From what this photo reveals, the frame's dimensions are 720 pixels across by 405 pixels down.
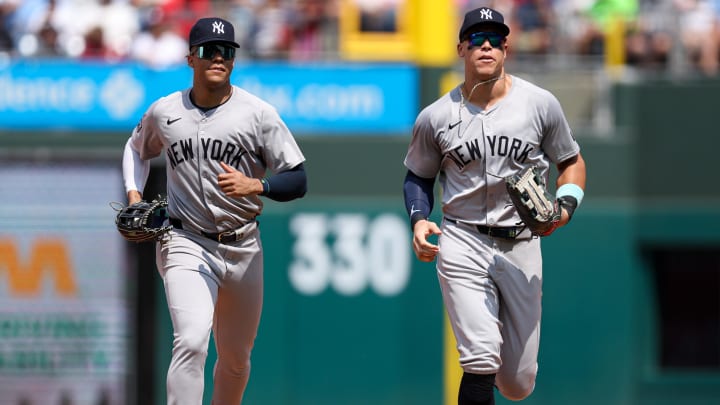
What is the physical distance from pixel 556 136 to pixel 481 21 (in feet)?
2.32

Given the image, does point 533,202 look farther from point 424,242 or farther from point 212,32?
point 212,32

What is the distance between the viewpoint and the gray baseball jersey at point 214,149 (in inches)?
253

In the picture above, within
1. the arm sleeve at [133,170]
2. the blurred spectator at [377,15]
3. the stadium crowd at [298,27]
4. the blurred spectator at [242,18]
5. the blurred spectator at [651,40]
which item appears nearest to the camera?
the arm sleeve at [133,170]

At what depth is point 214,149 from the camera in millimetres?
6410

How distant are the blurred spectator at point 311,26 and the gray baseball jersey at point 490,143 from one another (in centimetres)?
633

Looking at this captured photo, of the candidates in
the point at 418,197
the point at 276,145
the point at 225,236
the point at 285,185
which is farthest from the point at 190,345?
the point at 418,197

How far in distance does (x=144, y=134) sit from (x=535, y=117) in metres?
1.98

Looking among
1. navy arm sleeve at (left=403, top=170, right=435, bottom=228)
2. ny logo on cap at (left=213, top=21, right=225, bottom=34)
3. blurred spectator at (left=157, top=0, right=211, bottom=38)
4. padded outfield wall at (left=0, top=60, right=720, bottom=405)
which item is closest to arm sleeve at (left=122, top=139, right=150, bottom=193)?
ny logo on cap at (left=213, top=21, right=225, bottom=34)

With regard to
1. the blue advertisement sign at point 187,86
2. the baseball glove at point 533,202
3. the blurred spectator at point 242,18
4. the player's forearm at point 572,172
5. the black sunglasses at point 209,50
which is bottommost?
the baseball glove at point 533,202

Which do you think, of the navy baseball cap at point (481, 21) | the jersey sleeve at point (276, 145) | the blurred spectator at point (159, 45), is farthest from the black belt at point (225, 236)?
the blurred spectator at point (159, 45)

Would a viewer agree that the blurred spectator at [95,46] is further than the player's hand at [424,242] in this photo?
Yes

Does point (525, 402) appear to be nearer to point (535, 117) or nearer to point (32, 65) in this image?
point (32, 65)

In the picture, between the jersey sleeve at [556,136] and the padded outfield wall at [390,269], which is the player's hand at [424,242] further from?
the padded outfield wall at [390,269]

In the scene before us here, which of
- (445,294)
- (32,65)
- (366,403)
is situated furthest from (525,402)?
(445,294)
